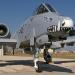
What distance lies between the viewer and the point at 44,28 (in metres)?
18.4

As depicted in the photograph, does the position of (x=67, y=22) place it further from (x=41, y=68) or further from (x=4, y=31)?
(x=4, y=31)

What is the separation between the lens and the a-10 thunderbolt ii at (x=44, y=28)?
57.2 feet

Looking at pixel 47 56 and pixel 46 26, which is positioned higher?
pixel 46 26

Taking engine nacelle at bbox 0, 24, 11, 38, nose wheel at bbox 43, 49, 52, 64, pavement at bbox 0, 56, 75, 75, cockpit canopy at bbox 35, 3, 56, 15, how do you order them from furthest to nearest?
nose wheel at bbox 43, 49, 52, 64 → engine nacelle at bbox 0, 24, 11, 38 → cockpit canopy at bbox 35, 3, 56, 15 → pavement at bbox 0, 56, 75, 75

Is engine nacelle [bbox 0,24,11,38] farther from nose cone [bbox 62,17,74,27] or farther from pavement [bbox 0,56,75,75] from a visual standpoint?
nose cone [bbox 62,17,74,27]

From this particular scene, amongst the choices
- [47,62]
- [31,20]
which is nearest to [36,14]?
[31,20]

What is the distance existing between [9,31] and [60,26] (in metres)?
6.54

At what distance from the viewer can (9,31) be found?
75.3 feet

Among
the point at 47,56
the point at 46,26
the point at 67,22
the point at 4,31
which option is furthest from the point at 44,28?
the point at 47,56

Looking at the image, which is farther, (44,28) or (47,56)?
(47,56)

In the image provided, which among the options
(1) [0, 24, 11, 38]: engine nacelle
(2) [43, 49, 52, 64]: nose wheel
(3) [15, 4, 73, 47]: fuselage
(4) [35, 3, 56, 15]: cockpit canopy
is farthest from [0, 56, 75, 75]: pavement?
(4) [35, 3, 56, 15]: cockpit canopy

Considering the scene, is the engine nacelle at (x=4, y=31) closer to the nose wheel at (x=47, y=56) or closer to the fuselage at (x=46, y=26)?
the fuselage at (x=46, y=26)

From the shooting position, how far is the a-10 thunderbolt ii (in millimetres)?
17422

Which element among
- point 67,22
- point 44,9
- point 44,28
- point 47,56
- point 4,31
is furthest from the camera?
point 47,56
